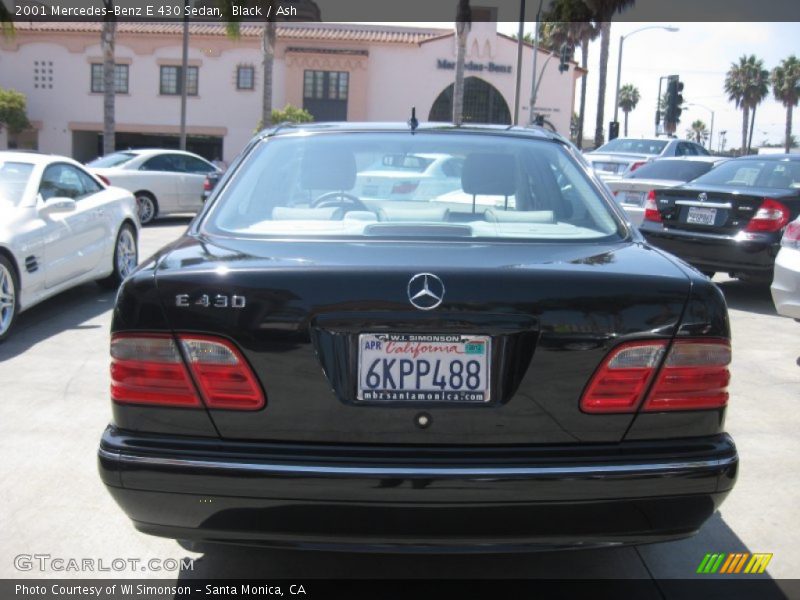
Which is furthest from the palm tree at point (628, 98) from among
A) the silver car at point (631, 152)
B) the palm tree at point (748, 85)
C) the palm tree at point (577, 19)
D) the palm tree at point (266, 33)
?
the silver car at point (631, 152)

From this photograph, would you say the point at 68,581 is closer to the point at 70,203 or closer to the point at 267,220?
the point at 267,220

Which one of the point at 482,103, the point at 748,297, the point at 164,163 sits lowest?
the point at 748,297

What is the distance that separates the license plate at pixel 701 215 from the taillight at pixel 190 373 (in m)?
7.32

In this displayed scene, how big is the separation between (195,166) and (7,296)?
407 inches

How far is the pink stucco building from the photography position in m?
43.3

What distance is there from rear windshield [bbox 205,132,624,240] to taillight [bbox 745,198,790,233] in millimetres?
5400

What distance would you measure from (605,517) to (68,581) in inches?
75.4

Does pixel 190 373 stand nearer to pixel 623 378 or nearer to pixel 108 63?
pixel 623 378

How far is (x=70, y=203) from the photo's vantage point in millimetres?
7449

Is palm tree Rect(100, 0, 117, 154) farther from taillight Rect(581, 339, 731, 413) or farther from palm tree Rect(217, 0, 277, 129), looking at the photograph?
taillight Rect(581, 339, 731, 413)

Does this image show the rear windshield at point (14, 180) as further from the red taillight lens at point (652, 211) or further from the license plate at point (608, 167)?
the license plate at point (608, 167)

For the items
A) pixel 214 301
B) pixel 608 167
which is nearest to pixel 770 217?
pixel 214 301

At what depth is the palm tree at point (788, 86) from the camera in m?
73.1

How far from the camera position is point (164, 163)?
15.8 meters
